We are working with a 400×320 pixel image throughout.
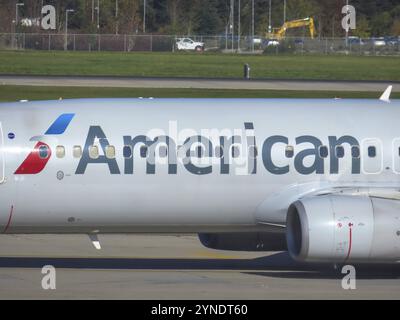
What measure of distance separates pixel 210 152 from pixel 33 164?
2.46m

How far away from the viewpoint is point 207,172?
50.4 ft

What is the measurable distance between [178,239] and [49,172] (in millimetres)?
5042

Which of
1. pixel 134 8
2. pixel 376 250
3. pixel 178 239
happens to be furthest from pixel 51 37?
pixel 376 250

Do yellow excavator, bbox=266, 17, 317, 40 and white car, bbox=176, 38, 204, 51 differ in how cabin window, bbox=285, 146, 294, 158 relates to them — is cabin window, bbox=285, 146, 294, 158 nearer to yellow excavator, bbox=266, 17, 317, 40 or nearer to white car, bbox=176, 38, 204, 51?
white car, bbox=176, 38, 204, 51

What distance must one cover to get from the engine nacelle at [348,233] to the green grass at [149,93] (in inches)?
991

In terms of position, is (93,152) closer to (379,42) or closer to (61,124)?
(61,124)

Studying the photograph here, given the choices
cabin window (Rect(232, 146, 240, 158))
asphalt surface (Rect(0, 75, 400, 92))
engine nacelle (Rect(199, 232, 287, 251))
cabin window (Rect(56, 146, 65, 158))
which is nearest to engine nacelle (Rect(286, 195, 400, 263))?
cabin window (Rect(232, 146, 240, 158))

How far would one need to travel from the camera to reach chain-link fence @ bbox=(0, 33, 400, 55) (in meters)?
87.9

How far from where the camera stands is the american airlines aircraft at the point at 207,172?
14914 millimetres

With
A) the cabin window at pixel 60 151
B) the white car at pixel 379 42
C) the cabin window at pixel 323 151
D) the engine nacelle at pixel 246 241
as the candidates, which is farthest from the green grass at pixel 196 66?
the cabin window at pixel 60 151

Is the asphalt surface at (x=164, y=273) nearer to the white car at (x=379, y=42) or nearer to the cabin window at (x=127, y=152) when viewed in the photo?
the cabin window at (x=127, y=152)

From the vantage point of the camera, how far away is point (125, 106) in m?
15.6

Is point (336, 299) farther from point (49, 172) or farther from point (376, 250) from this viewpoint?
point (49, 172)
